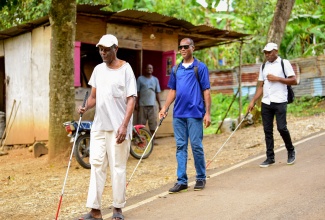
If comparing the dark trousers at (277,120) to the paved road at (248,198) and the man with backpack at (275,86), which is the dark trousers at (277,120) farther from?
the paved road at (248,198)

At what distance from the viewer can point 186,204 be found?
6367mm

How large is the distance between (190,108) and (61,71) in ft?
13.2

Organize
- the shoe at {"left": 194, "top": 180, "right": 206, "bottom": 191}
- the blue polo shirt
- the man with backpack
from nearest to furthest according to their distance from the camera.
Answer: the blue polo shirt
the shoe at {"left": 194, "top": 180, "right": 206, "bottom": 191}
the man with backpack

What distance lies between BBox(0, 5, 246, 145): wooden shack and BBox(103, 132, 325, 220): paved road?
239 inches

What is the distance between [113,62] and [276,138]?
25.6 ft

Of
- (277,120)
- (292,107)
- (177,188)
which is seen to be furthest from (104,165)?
(292,107)

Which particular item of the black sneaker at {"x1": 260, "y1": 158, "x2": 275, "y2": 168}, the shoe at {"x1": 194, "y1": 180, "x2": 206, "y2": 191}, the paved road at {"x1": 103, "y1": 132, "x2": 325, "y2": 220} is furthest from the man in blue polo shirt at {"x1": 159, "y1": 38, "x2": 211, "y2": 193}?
the black sneaker at {"x1": 260, "y1": 158, "x2": 275, "y2": 168}

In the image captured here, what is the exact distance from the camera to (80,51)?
48.7 feet

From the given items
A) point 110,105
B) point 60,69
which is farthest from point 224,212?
point 60,69

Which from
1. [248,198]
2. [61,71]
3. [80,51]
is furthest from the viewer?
[80,51]

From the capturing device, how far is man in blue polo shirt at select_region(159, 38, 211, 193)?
7.01 meters

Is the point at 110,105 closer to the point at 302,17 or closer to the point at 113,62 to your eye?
the point at 113,62

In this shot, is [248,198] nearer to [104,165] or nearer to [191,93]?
[191,93]

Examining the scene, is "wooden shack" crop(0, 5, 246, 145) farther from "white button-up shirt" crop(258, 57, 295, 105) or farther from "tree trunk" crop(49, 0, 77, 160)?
"white button-up shirt" crop(258, 57, 295, 105)
